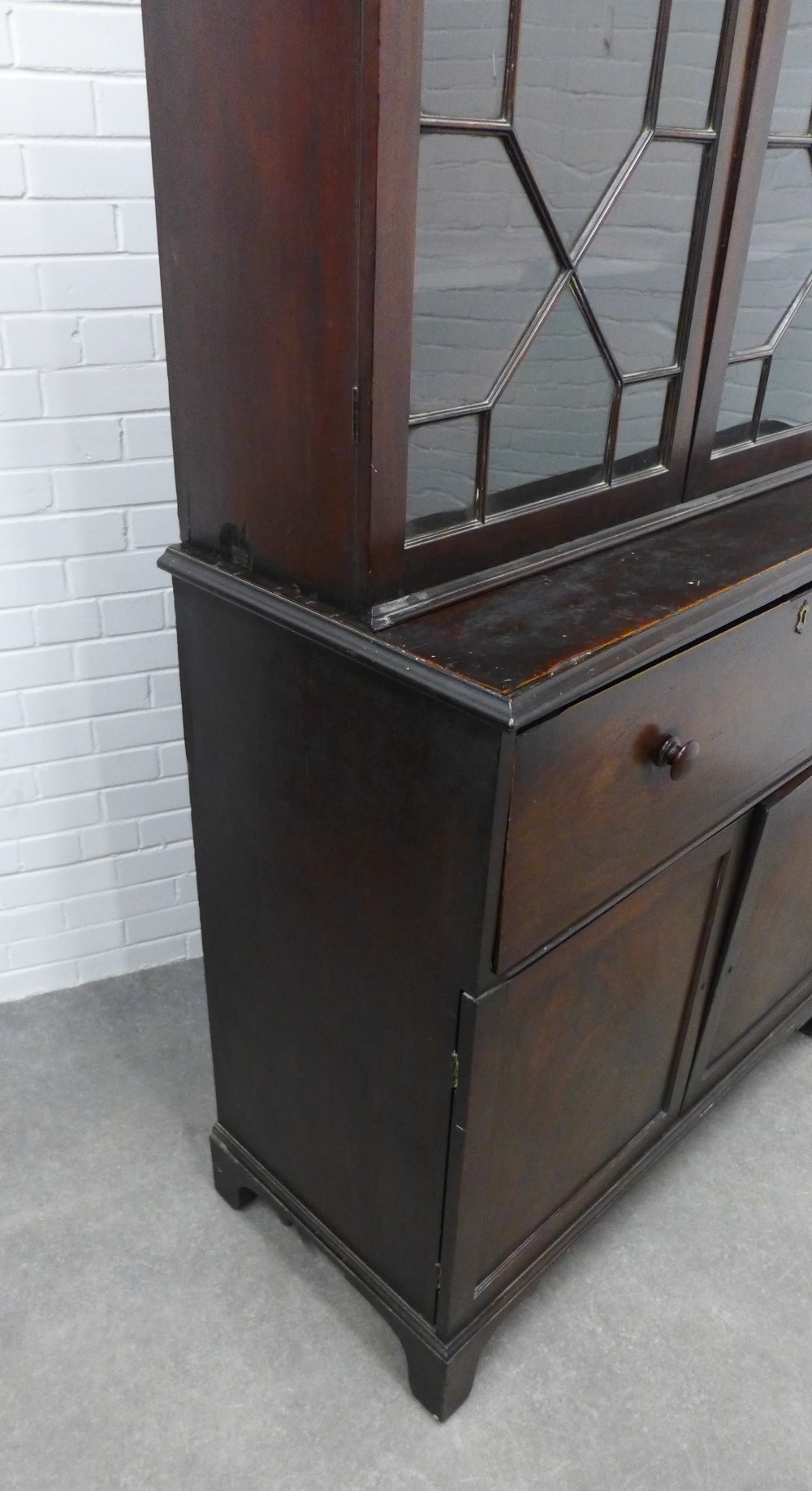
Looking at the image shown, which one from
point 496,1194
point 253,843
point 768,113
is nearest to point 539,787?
point 253,843

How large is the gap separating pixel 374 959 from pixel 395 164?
744 mm

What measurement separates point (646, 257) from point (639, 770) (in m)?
0.52

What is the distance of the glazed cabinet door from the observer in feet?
4.55

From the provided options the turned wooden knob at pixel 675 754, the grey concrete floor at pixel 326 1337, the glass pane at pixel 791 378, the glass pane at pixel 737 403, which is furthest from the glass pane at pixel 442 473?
the grey concrete floor at pixel 326 1337

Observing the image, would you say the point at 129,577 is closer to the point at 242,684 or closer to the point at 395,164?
the point at 242,684

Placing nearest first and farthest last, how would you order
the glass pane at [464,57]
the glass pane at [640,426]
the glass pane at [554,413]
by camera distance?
the glass pane at [464,57], the glass pane at [554,413], the glass pane at [640,426]

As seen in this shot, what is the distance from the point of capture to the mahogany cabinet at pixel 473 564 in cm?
90

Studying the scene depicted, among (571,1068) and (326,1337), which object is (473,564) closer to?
(571,1068)

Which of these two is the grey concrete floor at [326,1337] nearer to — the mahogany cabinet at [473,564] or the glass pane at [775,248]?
the mahogany cabinet at [473,564]

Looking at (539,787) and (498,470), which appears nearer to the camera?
(539,787)

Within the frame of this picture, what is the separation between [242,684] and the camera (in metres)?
1.14

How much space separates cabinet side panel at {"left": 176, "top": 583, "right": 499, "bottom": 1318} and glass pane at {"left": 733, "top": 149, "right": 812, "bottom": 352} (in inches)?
26.3

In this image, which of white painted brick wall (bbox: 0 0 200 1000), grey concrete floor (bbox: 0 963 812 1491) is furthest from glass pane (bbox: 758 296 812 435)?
grey concrete floor (bbox: 0 963 812 1491)

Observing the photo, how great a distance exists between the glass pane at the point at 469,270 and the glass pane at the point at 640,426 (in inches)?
8.0
